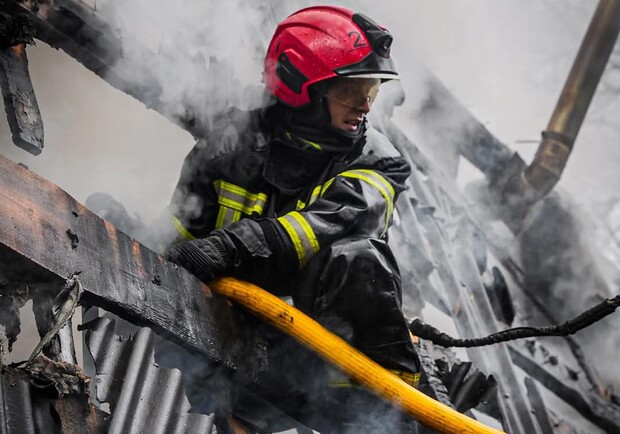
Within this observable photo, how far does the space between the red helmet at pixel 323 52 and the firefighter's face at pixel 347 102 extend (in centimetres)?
11

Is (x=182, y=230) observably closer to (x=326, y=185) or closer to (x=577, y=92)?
(x=326, y=185)

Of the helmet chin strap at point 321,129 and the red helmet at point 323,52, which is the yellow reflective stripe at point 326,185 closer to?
the helmet chin strap at point 321,129

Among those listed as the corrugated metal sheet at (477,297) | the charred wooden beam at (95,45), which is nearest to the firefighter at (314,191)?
the charred wooden beam at (95,45)

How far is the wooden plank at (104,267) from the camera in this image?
249 centimetres

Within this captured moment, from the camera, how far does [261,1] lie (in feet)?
18.4

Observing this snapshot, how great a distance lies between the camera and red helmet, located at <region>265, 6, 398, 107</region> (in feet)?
12.5

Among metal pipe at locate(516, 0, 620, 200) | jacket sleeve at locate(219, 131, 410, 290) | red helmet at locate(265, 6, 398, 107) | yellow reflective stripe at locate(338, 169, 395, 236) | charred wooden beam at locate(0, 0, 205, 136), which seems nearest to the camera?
jacket sleeve at locate(219, 131, 410, 290)

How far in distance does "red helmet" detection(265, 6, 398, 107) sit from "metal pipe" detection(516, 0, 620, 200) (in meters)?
4.13

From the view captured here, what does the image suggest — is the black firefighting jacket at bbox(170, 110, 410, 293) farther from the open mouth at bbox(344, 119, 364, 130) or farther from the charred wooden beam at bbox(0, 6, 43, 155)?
the charred wooden beam at bbox(0, 6, 43, 155)

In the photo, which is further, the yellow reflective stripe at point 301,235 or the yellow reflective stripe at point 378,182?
the yellow reflective stripe at point 378,182

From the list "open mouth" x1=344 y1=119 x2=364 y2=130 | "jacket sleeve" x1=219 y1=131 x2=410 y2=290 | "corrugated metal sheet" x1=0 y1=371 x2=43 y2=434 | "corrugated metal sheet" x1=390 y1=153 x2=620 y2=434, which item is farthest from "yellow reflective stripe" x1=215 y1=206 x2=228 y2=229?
"corrugated metal sheet" x1=390 y1=153 x2=620 y2=434

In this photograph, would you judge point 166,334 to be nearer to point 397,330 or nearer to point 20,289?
point 20,289

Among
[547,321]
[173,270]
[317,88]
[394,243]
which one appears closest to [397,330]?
[173,270]

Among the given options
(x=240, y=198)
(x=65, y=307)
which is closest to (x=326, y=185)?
(x=240, y=198)
